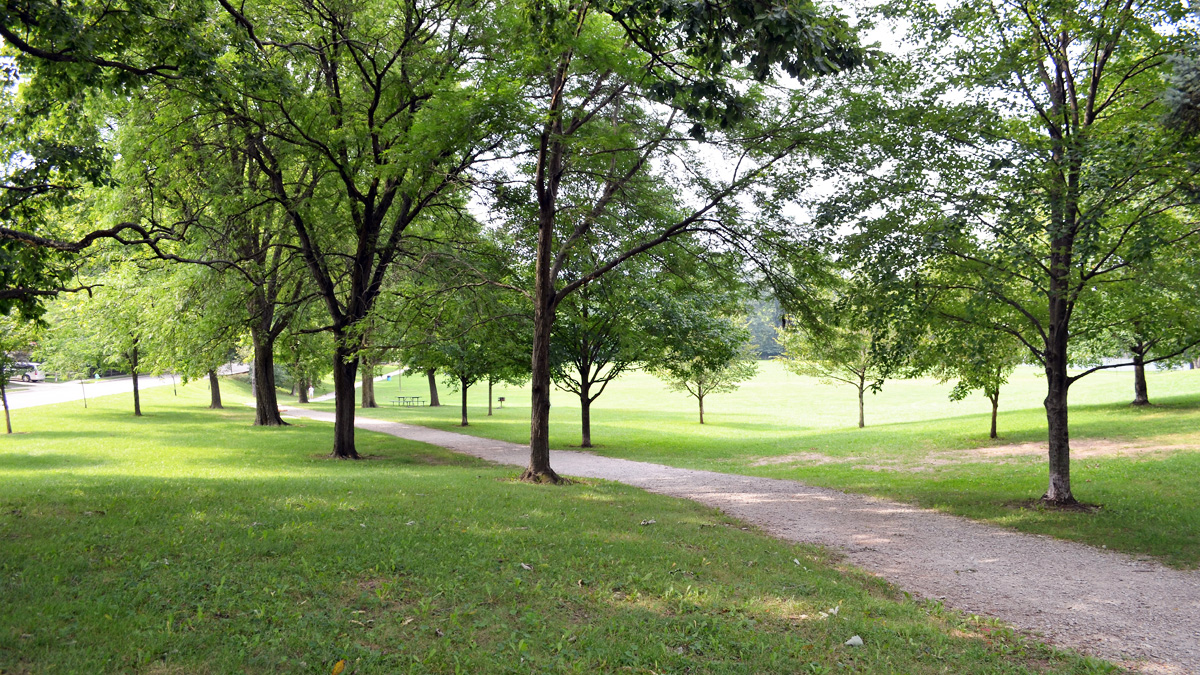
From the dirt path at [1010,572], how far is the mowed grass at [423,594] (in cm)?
65

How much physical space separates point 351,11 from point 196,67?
7231 millimetres

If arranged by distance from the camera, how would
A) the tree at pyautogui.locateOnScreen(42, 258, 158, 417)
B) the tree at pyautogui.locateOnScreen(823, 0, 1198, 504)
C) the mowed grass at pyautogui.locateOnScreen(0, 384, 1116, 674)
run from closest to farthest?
the mowed grass at pyautogui.locateOnScreen(0, 384, 1116, 674)
the tree at pyautogui.locateOnScreen(823, 0, 1198, 504)
the tree at pyautogui.locateOnScreen(42, 258, 158, 417)

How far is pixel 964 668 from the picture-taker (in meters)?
4.82

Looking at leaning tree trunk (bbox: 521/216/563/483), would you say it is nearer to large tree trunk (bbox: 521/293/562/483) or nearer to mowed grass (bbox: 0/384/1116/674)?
large tree trunk (bbox: 521/293/562/483)

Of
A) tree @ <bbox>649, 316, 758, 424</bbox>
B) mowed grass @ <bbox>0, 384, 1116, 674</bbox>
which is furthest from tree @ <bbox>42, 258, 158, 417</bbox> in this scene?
tree @ <bbox>649, 316, 758, 424</bbox>

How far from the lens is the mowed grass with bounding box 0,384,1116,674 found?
175 inches

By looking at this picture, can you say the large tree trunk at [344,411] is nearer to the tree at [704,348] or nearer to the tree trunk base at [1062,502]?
the tree at [704,348]

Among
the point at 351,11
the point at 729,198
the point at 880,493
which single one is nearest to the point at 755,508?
the point at 880,493

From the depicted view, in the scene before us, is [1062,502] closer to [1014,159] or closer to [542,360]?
[1014,159]

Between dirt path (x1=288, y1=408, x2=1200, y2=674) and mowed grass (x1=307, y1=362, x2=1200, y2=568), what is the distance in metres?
0.91

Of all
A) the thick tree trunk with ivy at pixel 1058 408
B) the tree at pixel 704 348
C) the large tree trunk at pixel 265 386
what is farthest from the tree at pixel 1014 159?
the large tree trunk at pixel 265 386

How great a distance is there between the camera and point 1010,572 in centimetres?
768

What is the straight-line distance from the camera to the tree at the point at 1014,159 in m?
9.98

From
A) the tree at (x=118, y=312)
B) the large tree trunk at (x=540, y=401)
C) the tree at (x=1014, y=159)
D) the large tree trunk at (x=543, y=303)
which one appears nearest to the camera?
the tree at (x=1014, y=159)
